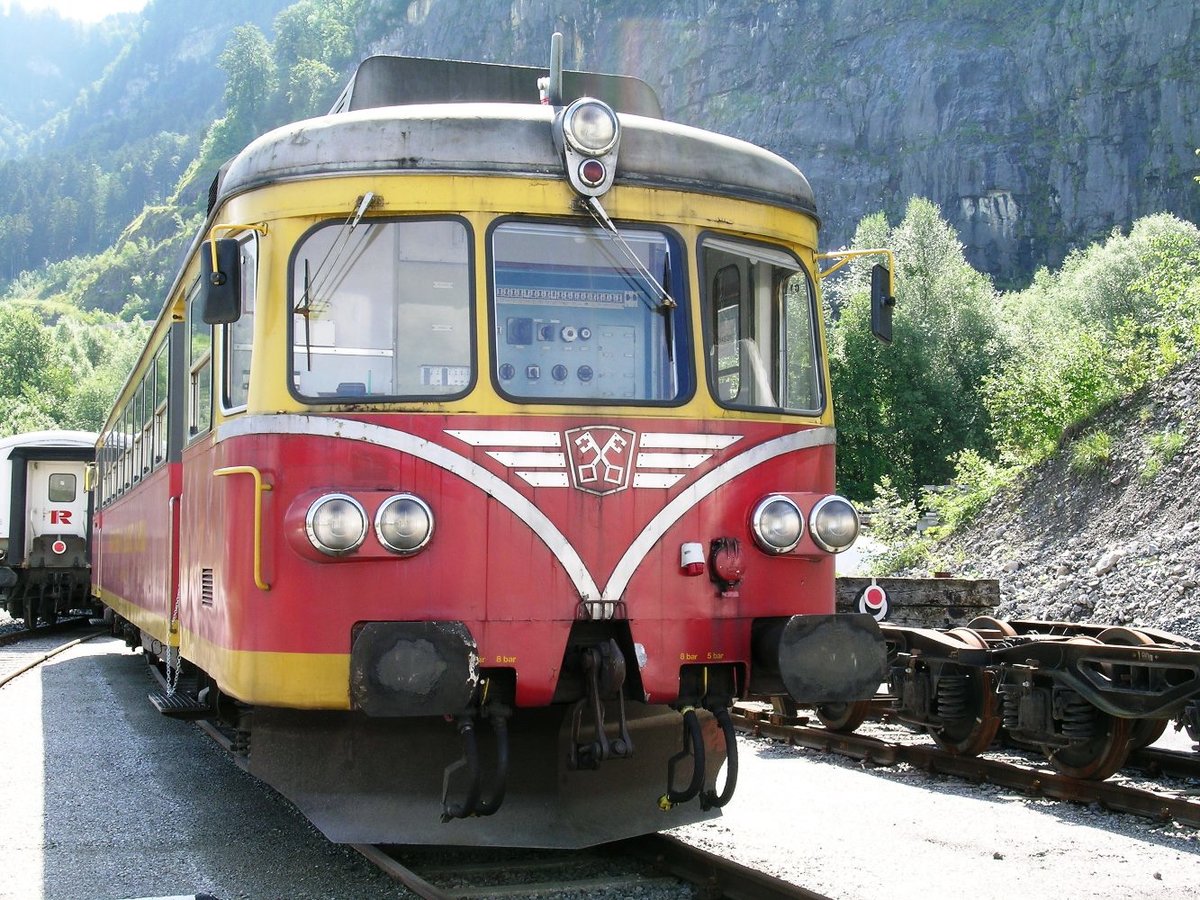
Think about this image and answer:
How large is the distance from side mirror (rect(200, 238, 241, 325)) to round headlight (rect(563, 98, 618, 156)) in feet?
4.69

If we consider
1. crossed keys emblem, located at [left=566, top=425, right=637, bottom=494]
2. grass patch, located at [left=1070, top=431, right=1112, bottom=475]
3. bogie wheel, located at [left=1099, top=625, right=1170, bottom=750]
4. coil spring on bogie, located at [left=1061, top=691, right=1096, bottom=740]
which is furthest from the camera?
grass patch, located at [left=1070, top=431, right=1112, bottom=475]

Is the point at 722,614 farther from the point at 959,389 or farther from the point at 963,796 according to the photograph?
the point at 959,389

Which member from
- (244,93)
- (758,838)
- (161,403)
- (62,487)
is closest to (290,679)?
(758,838)

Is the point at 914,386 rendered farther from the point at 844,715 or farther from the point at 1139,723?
the point at 1139,723

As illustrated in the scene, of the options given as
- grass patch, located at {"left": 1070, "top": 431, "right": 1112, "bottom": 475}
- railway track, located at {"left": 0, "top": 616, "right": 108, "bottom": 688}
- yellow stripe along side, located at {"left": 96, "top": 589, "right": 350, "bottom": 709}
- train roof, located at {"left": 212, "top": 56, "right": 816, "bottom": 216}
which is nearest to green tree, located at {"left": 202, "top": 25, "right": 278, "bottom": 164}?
railway track, located at {"left": 0, "top": 616, "right": 108, "bottom": 688}

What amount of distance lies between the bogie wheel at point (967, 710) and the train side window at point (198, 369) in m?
4.80

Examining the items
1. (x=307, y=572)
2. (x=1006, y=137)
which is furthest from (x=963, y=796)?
(x=1006, y=137)

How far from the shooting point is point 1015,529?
1967 cm

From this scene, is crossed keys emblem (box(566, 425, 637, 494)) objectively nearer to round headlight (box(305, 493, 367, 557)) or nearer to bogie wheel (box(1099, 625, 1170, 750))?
round headlight (box(305, 493, 367, 557))

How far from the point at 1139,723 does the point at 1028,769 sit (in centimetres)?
67

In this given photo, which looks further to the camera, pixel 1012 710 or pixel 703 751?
pixel 1012 710

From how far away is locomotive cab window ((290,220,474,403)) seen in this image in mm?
5590

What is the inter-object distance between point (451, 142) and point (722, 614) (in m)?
2.19

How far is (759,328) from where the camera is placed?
6.16 m
